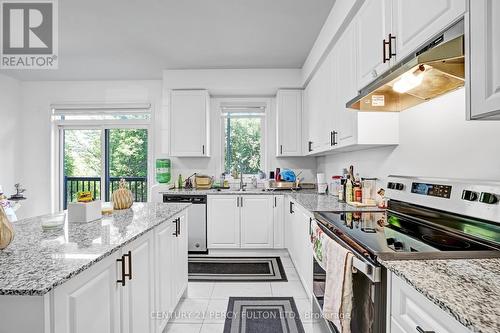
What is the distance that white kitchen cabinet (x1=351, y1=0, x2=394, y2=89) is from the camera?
1610 mm

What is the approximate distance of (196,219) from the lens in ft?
12.3

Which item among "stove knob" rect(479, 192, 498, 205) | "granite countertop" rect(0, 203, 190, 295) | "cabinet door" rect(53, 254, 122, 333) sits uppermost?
"stove knob" rect(479, 192, 498, 205)

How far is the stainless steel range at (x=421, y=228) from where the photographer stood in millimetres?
1049

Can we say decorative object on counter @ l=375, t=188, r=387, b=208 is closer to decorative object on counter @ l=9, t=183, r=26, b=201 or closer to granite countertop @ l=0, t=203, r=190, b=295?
granite countertop @ l=0, t=203, r=190, b=295

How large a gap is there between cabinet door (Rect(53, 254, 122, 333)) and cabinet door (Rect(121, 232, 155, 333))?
0.23ft

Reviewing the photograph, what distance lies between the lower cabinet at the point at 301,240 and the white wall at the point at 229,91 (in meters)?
1.06

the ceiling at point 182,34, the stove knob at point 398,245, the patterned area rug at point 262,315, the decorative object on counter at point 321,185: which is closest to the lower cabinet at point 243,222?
the decorative object on counter at point 321,185

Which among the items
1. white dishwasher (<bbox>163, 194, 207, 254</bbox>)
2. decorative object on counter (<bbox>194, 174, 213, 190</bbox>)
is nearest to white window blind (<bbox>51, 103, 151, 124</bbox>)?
decorative object on counter (<bbox>194, 174, 213, 190</bbox>)

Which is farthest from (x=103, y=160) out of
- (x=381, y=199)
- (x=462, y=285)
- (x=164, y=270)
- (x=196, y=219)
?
(x=462, y=285)

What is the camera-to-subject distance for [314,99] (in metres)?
3.38

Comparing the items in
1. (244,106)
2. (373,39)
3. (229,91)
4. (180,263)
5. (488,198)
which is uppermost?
(229,91)

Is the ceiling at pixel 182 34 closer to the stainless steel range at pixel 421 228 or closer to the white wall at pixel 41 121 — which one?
the white wall at pixel 41 121

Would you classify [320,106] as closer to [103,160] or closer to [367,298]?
[367,298]

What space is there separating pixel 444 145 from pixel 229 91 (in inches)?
123
